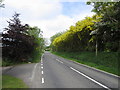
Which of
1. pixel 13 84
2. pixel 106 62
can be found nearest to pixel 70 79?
pixel 13 84

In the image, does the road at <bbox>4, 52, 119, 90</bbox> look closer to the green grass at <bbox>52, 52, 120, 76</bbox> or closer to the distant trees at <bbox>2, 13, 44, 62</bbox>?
the green grass at <bbox>52, 52, 120, 76</bbox>

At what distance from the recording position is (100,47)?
2497 centimetres

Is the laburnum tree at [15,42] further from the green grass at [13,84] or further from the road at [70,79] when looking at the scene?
the green grass at [13,84]

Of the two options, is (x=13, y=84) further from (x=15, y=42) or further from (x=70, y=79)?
(x=15, y=42)

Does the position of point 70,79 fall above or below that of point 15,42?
below

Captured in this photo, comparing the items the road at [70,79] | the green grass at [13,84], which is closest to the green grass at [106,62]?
the road at [70,79]

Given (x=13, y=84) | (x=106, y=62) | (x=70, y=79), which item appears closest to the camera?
(x=13, y=84)

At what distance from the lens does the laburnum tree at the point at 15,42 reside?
2059cm

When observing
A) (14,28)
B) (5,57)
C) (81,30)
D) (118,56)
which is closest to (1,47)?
(5,57)

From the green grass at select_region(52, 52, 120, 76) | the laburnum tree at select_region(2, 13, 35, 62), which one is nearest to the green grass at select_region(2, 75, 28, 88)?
the green grass at select_region(52, 52, 120, 76)

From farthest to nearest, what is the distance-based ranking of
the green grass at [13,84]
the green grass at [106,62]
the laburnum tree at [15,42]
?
the laburnum tree at [15,42]
the green grass at [106,62]
the green grass at [13,84]

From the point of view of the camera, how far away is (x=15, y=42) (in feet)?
69.1

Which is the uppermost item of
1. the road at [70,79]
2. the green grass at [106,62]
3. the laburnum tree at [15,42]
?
the laburnum tree at [15,42]

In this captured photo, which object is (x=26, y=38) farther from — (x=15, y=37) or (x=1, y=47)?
(x=1, y=47)
